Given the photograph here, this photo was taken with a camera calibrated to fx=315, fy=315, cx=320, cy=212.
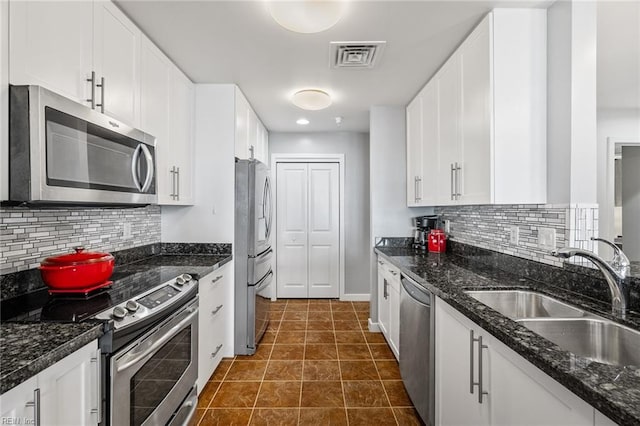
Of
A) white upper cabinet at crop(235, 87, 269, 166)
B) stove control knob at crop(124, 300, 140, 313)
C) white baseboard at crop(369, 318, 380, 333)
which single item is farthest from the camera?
white baseboard at crop(369, 318, 380, 333)

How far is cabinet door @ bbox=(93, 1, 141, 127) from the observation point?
1622mm

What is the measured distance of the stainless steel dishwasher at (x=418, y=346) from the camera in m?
1.74

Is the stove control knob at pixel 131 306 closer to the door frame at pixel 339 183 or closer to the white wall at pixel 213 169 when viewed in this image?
the white wall at pixel 213 169

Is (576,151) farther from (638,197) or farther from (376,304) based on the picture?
(376,304)

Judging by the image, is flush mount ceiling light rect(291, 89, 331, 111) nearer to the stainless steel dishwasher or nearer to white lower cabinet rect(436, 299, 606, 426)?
the stainless steel dishwasher

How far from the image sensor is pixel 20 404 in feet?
2.73

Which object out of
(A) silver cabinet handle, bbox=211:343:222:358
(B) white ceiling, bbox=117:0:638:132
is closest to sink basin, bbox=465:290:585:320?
(B) white ceiling, bbox=117:0:638:132

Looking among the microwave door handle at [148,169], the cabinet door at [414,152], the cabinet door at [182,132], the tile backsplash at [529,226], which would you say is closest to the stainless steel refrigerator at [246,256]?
the cabinet door at [182,132]

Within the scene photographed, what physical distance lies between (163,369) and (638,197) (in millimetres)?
3661

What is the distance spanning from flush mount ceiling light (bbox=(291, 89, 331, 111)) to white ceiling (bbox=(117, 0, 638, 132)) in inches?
2.8

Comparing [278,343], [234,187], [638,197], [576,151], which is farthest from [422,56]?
[278,343]

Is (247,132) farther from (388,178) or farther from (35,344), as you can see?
(35,344)

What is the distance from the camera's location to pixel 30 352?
2.96 feet

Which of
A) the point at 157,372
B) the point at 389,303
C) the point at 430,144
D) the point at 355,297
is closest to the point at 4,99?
the point at 157,372
